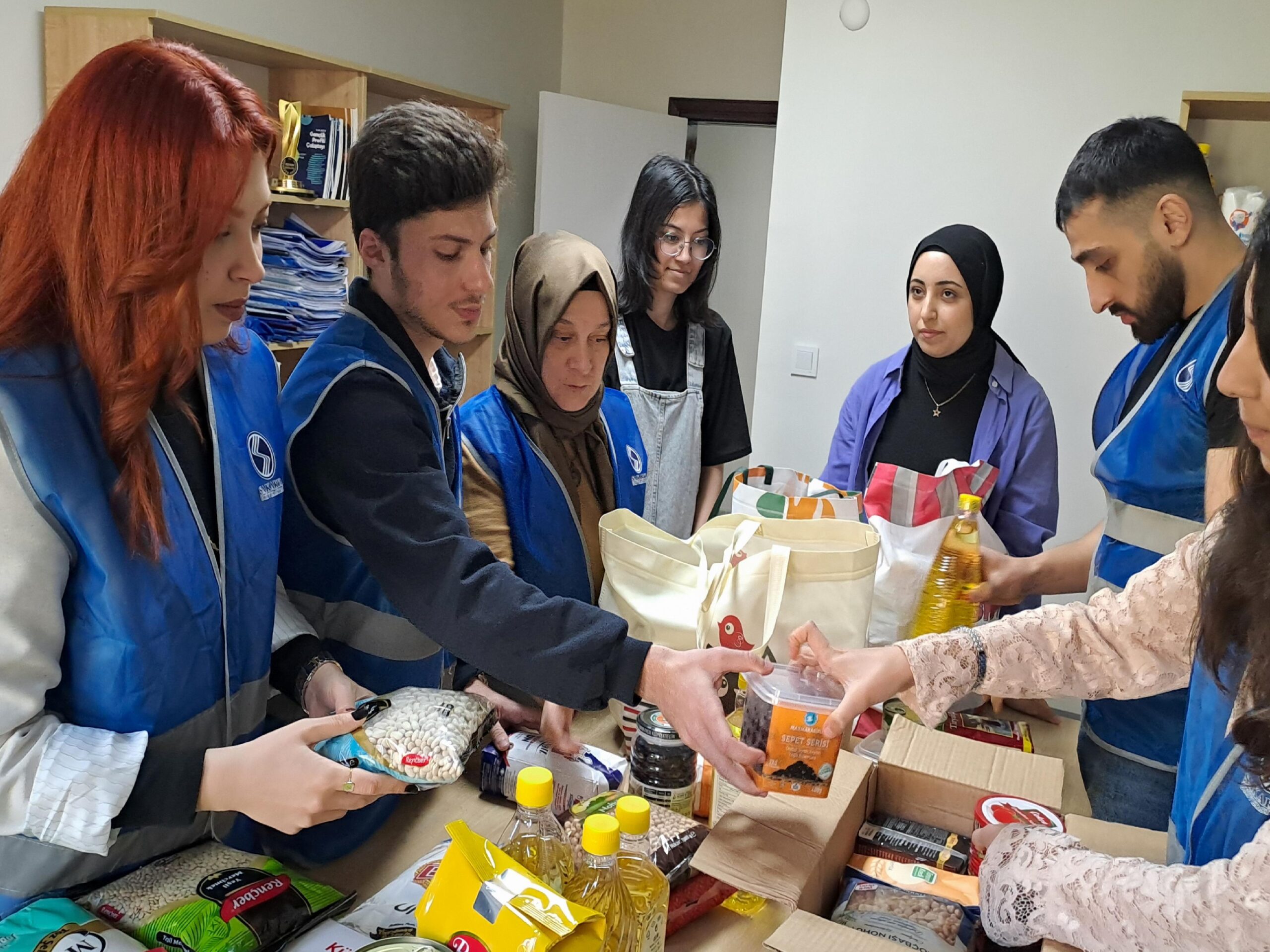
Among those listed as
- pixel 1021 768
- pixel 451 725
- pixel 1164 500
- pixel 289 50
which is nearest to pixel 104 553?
Answer: pixel 451 725

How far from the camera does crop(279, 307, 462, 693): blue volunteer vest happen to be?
1.22m

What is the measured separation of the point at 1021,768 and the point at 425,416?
2.97 ft

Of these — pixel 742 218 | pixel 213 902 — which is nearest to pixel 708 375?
pixel 213 902

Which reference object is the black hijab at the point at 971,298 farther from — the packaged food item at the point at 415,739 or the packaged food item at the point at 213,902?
the packaged food item at the point at 213,902

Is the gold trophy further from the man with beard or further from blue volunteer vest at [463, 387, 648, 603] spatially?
the man with beard

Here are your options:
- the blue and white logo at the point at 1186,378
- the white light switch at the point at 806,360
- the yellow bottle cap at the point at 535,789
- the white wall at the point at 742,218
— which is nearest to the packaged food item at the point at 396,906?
the yellow bottle cap at the point at 535,789

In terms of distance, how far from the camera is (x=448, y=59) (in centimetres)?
435

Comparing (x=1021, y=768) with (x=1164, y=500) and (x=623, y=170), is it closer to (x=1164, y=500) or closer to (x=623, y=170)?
(x=1164, y=500)

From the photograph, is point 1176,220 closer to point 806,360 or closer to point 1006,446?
point 1006,446

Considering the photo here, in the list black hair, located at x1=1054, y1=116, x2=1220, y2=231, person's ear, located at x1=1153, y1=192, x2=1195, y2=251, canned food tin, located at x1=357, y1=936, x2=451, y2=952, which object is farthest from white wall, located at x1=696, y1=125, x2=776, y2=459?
canned food tin, located at x1=357, y1=936, x2=451, y2=952

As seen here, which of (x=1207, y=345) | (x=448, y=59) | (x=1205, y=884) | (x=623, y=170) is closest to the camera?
(x=1205, y=884)

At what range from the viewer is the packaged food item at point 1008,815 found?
1.14 metres

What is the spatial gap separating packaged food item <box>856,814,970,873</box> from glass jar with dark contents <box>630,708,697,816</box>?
0.77 ft

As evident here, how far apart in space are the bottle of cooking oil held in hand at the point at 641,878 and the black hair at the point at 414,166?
2.58 ft
